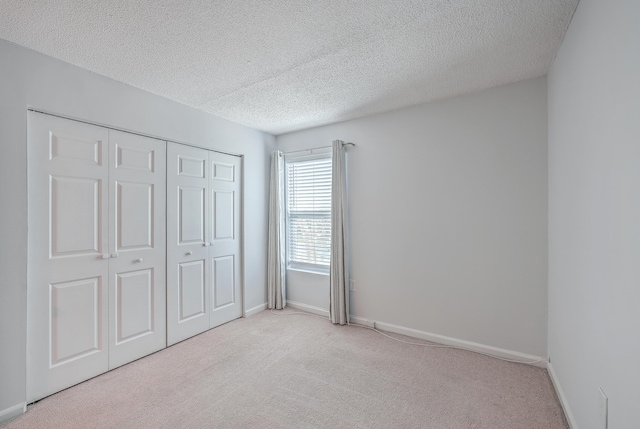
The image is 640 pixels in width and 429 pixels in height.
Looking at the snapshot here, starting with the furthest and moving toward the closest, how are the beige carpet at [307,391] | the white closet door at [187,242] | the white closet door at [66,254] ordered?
the white closet door at [187,242], the white closet door at [66,254], the beige carpet at [307,391]

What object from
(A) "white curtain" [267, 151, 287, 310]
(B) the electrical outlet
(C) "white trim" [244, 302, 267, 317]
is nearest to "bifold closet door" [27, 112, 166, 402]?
(C) "white trim" [244, 302, 267, 317]

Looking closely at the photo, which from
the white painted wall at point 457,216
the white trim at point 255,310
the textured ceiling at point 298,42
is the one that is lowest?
the white trim at point 255,310

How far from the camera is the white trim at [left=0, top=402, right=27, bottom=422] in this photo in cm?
183

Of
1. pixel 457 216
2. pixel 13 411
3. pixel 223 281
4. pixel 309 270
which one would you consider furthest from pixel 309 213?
pixel 13 411

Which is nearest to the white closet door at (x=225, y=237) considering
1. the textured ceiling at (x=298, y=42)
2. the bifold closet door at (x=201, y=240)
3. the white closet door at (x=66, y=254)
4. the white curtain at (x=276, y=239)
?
the bifold closet door at (x=201, y=240)

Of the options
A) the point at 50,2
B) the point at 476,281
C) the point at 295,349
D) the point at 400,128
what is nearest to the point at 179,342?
the point at 295,349

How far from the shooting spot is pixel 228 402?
6.59 ft

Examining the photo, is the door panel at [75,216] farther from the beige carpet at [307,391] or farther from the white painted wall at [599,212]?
the white painted wall at [599,212]

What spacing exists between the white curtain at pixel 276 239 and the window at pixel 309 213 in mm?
161

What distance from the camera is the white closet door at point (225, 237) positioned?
3.38m

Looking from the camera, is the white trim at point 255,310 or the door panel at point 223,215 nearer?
the door panel at point 223,215

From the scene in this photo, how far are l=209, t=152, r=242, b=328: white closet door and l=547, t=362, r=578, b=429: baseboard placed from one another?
3251mm

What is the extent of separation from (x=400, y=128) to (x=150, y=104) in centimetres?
261

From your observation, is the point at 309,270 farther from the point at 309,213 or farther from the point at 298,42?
the point at 298,42
